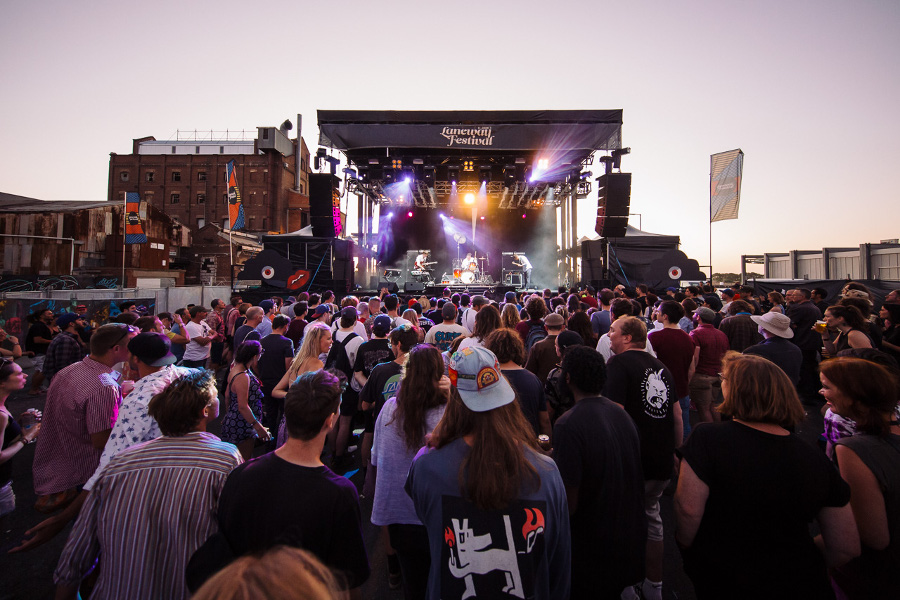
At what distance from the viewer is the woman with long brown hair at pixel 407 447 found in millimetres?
2215

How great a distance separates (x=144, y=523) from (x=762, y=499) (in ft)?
7.96

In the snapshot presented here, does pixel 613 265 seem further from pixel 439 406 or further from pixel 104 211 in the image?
pixel 104 211

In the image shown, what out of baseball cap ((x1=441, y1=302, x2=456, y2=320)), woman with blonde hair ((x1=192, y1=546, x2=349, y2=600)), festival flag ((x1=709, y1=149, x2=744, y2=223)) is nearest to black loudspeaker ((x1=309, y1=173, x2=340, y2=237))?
baseball cap ((x1=441, y1=302, x2=456, y2=320))

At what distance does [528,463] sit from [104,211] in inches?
1364

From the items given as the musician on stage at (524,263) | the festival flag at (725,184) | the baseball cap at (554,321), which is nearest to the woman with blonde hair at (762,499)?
the baseball cap at (554,321)

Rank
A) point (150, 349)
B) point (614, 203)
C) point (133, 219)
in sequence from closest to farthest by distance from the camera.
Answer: point (150, 349) < point (614, 203) < point (133, 219)

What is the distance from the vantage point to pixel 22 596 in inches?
107

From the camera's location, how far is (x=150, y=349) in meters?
2.50

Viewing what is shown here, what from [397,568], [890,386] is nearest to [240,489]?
[397,568]

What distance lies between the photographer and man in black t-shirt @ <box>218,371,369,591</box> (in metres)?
1.41

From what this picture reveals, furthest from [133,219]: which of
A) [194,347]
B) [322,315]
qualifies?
[322,315]

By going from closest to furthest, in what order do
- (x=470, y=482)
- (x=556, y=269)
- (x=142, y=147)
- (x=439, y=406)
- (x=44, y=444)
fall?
(x=470, y=482), (x=439, y=406), (x=44, y=444), (x=556, y=269), (x=142, y=147)

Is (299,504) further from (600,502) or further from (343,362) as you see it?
(343,362)

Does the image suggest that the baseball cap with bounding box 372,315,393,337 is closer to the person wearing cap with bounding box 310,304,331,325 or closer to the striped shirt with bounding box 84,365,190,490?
the person wearing cap with bounding box 310,304,331,325
